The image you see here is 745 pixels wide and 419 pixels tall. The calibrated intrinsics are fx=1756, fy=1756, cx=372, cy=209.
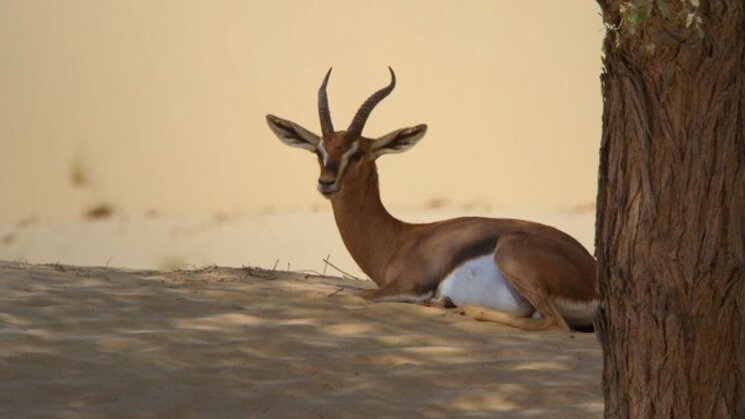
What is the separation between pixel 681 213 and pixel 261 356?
2971 mm

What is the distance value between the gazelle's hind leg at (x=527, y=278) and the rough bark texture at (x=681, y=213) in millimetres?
3949

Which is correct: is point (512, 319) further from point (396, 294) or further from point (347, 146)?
point (347, 146)

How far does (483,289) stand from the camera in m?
9.73

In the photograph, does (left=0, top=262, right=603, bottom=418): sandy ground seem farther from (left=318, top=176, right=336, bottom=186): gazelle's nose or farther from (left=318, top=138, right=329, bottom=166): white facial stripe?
(left=318, top=138, right=329, bottom=166): white facial stripe

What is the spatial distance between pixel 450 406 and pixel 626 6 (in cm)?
234

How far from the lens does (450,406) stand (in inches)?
275

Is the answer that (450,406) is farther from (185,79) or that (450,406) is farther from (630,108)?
(185,79)

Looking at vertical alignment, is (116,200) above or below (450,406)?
above

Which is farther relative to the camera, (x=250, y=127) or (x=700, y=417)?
(x=250, y=127)

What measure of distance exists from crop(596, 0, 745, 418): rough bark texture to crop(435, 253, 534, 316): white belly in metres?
4.30

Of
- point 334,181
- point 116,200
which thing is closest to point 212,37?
point 116,200

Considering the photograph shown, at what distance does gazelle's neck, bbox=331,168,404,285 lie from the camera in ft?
35.1

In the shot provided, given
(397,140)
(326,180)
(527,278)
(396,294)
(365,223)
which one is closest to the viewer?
(527,278)

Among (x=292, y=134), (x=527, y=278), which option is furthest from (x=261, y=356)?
(x=292, y=134)
